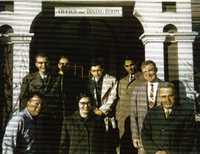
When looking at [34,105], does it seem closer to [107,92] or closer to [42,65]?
[42,65]

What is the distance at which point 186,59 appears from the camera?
360cm

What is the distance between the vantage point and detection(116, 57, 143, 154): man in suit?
3.23m

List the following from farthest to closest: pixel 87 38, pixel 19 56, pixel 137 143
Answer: pixel 87 38 < pixel 19 56 < pixel 137 143

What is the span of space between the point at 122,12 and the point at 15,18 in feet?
2.25

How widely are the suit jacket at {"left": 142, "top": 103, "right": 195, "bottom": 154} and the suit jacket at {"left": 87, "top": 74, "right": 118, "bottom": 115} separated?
0.73 feet

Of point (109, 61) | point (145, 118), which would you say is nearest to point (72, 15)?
point (109, 61)

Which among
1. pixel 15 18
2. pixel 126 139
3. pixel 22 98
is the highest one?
pixel 15 18

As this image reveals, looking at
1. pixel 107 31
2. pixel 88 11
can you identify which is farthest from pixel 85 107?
pixel 107 31

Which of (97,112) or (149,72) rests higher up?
(149,72)

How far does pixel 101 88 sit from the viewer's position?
10.5 ft

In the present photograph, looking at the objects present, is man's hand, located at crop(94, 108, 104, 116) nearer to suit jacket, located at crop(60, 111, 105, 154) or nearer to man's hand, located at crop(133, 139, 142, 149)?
suit jacket, located at crop(60, 111, 105, 154)

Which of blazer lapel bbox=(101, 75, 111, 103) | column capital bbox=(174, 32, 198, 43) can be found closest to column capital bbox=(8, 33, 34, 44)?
blazer lapel bbox=(101, 75, 111, 103)

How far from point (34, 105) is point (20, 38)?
0.57 m

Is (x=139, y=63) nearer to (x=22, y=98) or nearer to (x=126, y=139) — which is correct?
(x=126, y=139)
